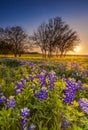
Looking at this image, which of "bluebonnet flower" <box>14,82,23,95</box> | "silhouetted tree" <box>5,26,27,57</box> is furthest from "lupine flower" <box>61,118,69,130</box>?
"silhouetted tree" <box>5,26,27,57</box>

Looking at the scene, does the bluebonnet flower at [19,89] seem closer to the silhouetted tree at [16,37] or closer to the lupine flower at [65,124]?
the lupine flower at [65,124]

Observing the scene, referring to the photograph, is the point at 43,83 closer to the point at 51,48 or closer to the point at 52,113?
the point at 52,113

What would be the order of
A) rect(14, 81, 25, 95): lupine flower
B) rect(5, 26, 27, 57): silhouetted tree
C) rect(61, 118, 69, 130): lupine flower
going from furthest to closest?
1. rect(5, 26, 27, 57): silhouetted tree
2. rect(14, 81, 25, 95): lupine flower
3. rect(61, 118, 69, 130): lupine flower

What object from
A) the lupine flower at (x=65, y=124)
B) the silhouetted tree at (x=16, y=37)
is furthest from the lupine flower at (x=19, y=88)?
the silhouetted tree at (x=16, y=37)

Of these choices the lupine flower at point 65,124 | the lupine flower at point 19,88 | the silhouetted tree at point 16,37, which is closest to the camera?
the lupine flower at point 65,124

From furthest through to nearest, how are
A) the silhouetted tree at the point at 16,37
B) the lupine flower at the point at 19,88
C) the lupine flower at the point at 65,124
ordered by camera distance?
1. the silhouetted tree at the point at 16,37
2. the lupine flower at the point at 19,88
3. the lupine flower at the point at 65,124

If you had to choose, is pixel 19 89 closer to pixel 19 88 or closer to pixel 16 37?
pixel 19 88

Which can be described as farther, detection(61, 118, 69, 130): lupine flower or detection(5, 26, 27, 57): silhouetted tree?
detection(5, 26, 27, 57): silhouetted tree

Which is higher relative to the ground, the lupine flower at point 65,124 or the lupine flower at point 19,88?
the lupine flower at point 19,88

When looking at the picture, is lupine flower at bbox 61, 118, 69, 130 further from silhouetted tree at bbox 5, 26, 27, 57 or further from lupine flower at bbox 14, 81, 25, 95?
silhouetted tree at bbox 5, 26, 27, 57

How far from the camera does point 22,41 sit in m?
67.4

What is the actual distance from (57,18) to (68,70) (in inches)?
1831

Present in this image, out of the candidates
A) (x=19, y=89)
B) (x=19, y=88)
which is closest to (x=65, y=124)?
(x=19, y=89)

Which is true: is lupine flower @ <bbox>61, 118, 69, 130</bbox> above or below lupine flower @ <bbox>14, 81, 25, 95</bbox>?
below
